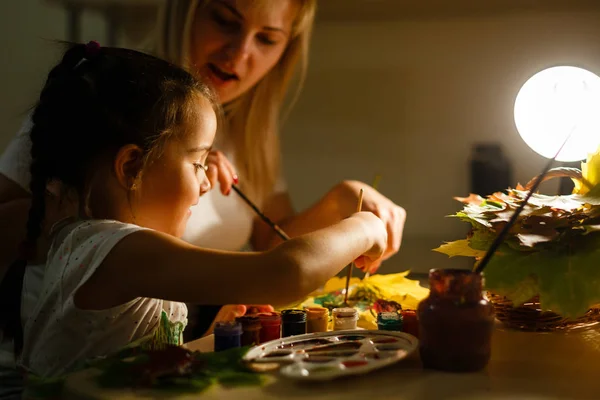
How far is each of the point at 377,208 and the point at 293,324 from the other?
1.36ft

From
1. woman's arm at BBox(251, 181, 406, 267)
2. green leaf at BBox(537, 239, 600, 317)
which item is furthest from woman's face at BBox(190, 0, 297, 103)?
green leaf at BBox(537, 239, 600, 317)

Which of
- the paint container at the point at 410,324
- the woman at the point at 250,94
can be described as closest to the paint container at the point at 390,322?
the paint container at the point at 410,324

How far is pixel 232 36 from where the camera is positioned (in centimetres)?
125

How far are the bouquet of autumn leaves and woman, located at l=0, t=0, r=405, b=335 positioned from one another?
35cm

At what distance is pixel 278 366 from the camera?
613 mm

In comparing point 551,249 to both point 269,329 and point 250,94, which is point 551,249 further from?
point 250,94

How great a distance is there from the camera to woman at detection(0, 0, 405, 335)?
108cm

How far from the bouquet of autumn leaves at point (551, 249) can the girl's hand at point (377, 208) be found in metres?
0.29

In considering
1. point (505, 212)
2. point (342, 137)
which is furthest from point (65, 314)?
point (342, 137)

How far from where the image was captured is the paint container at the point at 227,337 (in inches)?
27.0

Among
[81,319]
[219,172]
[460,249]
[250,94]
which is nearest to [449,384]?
[460,249]

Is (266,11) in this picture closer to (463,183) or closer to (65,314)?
(65,314)

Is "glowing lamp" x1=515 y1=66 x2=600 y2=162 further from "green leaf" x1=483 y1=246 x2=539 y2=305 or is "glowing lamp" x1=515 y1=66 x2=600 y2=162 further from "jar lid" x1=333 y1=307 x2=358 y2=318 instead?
"jar lid" x1=333 y1=307 x2=358 y2=318

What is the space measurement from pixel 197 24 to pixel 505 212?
2.44 feet
